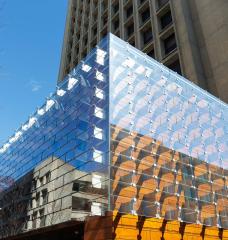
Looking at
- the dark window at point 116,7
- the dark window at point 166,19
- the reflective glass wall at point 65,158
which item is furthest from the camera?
the dark window at point 116,7

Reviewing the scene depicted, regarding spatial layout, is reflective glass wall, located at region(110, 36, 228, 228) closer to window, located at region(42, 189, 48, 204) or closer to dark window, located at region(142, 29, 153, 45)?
window, located at region(42, 189, 48, 204)

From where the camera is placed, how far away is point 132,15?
1190 inches

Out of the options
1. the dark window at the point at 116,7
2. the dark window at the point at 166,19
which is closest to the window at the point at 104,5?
the dark window at the point at 116,7

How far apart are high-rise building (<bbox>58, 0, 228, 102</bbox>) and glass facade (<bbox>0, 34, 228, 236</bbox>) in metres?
4.40

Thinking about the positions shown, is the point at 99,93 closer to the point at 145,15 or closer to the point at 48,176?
the point at 48,176

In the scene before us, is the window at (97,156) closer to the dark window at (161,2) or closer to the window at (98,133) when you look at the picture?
the window at (98,133)

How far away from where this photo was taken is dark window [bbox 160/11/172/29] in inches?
1016

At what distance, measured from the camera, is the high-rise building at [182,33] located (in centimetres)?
2020

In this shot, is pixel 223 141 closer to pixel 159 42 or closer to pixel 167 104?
pixel 167 104

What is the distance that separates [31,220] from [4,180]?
23.8 ft

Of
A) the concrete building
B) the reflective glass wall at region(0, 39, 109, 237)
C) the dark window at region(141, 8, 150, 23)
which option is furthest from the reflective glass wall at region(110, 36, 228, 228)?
the dark window at region(141, 8, 150, 23)

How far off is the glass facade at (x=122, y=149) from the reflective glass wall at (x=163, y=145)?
45mm

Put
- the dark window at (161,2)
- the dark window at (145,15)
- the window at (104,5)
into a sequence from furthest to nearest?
the window at (104,5)
the dark window at (145,15)
the dark window at (161,2)

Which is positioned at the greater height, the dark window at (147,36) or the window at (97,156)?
the dark window at (147,36)
